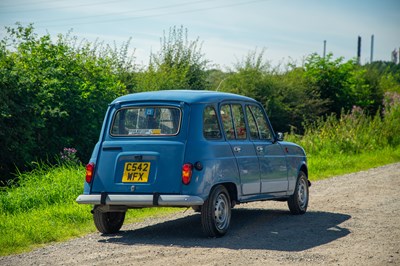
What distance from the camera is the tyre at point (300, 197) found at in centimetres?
1182

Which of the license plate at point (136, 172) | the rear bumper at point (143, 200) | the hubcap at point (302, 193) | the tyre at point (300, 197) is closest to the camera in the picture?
the rear bumper at point (143, 200)

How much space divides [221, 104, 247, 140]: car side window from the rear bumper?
147 cm

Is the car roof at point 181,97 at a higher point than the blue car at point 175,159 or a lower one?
higher

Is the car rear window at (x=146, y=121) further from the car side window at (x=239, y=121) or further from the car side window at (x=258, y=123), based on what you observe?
the car side window at (x=258, y=123)

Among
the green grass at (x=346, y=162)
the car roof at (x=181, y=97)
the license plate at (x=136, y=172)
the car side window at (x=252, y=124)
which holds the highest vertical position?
the car roof at (x=181, y=97)

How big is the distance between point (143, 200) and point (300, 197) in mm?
3806

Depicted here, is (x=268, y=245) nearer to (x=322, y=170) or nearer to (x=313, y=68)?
(x=322, y=170)

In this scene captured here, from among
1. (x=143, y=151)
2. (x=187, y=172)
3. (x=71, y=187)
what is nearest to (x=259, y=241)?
(x=187, y=172)

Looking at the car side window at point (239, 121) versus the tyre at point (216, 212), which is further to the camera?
the car side window at point (239, 121)

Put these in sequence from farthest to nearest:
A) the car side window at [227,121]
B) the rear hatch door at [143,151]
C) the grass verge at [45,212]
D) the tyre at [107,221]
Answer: the car side window at [227,121] → the tyre at [107,221] → the grass verge at [45,212] → the rear hatch door at [143,151]

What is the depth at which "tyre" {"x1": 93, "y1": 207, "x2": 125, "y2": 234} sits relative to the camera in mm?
9891

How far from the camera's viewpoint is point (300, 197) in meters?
12.1

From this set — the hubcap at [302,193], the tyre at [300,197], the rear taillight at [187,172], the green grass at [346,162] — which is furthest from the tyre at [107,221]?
the green grass at [346,162]

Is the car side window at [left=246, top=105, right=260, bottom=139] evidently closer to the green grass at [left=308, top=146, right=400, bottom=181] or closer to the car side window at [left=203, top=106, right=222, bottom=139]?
the car side window at [left=203, top=106, right=222, bottom=139]
